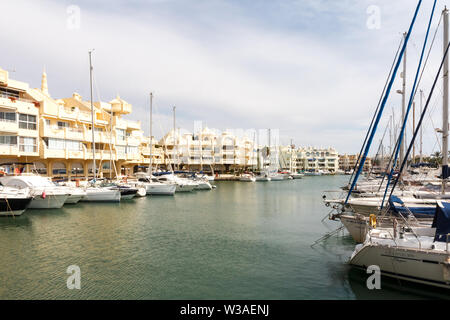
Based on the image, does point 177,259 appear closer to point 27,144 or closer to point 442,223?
point 442,223

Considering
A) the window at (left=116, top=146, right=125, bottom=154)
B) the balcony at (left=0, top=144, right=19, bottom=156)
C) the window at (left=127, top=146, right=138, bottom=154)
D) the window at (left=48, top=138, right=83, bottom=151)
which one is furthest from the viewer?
the window at (left=127, top=146, right=138, bottom=154)

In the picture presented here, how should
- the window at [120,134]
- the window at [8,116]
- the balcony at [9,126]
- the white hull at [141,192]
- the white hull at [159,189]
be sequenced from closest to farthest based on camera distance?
the balcony at [9,126], the window at [8,116], the white hull at [141,192], the white hull at [159,189], the window at [120,134]

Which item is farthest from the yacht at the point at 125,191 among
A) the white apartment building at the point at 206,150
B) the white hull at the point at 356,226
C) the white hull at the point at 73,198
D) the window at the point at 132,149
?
the white apartment building at the point at 206,150

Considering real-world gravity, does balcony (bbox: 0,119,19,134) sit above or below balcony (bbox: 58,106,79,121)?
below

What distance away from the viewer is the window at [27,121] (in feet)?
146

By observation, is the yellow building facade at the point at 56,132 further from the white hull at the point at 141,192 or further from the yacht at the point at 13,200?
the yacht at the point at 13,200

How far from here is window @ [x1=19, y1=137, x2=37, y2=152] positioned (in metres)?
44.5

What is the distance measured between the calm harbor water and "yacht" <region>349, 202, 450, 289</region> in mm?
601

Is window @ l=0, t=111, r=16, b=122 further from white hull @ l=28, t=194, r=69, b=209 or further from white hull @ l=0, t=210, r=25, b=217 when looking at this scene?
white hull @ l=0, t=210, r=25, b=217

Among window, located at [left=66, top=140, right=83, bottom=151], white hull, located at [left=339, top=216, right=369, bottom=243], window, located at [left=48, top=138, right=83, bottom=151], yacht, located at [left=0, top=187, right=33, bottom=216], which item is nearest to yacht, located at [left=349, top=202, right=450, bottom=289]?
white hull, located at [left=339, top=216, right=369, bottom=243]

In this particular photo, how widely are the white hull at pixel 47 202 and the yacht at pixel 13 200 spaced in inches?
170

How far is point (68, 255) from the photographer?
59.7ft

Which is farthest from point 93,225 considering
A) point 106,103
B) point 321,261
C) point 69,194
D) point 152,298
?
point 106,103
